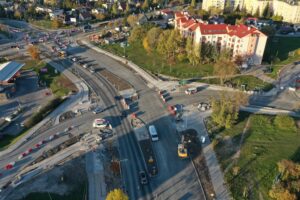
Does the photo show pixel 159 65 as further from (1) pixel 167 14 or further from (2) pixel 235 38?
(1) pixel 167 14

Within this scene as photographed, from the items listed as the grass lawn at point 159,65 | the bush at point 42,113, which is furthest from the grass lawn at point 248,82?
the bush at point 42,113

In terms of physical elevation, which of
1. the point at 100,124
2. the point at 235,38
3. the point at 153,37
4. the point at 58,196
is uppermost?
the point at 235,38

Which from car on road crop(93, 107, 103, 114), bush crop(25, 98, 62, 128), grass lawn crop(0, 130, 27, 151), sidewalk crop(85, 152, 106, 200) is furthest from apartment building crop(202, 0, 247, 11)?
sidewalk crop(85, 152, 106, 200)

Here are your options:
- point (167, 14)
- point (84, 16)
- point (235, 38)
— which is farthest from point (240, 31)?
point (84, 16)

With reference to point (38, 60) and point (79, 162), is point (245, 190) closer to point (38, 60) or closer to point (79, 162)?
point (79, 162)

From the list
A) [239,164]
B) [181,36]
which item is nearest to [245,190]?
[239,164]

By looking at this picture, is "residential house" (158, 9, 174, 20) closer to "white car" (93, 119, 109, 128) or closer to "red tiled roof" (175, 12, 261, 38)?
"red tiled roof" (175, 12, 261, 38)

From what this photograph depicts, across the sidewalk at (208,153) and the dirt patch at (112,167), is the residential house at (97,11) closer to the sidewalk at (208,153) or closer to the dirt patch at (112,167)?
the sidewalk at (208,153)
